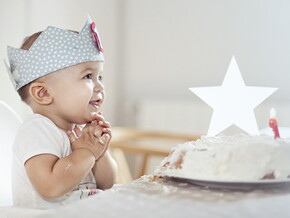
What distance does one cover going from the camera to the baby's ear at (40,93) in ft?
3.45

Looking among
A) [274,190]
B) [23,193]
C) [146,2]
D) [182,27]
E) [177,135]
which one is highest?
[146,2]

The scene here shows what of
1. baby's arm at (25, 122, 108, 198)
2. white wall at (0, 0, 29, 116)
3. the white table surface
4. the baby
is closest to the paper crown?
the baby

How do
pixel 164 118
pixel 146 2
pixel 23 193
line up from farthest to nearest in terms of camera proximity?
pixel 146 2 → pixel 164 118 → pixel 23 193

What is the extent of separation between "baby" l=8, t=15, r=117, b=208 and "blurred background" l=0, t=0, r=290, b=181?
3.80 feet

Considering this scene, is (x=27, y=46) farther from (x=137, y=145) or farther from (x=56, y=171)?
(x=137, y=145)

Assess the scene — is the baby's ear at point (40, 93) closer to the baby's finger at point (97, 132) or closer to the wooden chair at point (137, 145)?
the baby's finger at point (97, 132)

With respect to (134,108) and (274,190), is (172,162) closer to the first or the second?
(274,190)

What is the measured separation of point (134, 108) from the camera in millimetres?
3295

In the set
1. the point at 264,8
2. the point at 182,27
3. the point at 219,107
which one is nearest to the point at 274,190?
the point at 219,107

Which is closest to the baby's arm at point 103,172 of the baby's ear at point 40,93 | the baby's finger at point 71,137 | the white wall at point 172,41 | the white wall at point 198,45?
the baby's finger at point 71,137

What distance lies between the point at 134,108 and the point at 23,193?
91.4 inches

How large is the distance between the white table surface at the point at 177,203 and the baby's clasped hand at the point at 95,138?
0.89ft

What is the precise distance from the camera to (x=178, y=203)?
59cm

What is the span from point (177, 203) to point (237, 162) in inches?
5.8
